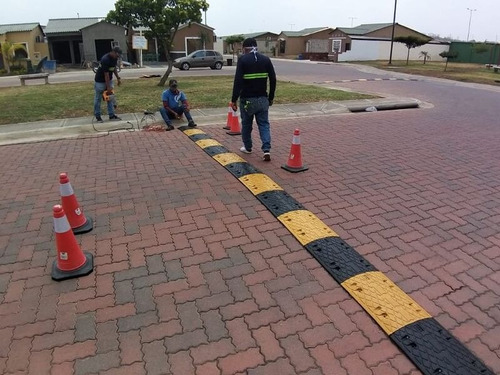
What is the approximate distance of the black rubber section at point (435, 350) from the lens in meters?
2.34

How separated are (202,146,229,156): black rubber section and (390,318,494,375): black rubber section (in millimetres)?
4436

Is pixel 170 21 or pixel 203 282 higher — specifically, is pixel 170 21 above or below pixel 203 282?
above

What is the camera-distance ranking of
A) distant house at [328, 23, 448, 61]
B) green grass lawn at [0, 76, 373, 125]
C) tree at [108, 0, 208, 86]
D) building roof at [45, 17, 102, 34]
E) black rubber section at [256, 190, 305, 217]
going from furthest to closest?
distant house at [328, 23, 448, 61]
building roof at [45, 17, 102, 34]
tree at [108, 0, 208, 86]
green grass lawn at [0, 76, 373, 125]
black rubber section at [256, 190, 305, 217]

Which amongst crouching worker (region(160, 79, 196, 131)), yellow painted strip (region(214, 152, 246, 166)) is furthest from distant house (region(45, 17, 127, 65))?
yellow painted strip (region(214, 152, 246, 166))

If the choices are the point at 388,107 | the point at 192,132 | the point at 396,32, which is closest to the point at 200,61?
the point at 388,107

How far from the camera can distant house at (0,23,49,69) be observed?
3323cm

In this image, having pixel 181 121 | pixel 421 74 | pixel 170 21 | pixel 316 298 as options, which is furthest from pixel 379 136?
pixel 421 74

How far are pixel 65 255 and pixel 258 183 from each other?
2.59 m

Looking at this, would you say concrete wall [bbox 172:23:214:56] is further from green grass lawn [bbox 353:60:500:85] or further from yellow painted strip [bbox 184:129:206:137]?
yellow painted strip [bbox 184:129:206:137]

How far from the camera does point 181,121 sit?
29.7 ft

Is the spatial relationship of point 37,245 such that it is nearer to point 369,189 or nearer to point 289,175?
point 289,175

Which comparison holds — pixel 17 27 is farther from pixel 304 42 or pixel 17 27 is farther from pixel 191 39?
pixel 304 42

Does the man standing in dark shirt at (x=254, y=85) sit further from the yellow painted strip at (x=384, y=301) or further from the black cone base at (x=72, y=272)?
the black cone base at (x=72, y=272)

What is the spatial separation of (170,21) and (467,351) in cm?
1590
